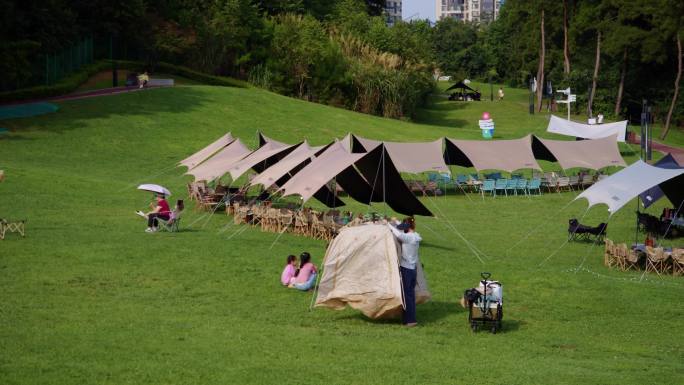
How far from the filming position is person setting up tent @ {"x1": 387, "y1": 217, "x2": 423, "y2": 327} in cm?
1518

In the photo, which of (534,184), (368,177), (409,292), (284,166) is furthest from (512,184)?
(409,292)

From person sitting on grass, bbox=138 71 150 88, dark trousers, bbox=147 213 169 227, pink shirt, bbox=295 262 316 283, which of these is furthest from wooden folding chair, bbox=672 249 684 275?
person sitting on grass, bbox=138 71 150 88

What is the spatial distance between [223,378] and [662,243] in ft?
58.0

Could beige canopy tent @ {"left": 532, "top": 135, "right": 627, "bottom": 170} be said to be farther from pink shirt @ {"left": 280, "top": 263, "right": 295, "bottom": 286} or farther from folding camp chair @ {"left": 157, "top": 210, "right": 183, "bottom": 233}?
pink shirt @ {"left": 280, "top": 263, "right": 295, "bottom": 286}

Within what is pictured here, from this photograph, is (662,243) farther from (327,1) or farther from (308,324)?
(327,1)

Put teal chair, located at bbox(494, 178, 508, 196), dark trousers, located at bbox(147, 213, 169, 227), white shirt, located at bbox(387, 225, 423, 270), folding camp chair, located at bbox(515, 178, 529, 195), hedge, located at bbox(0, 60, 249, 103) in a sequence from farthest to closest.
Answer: hedge, located at bbox(0, 60, 249, 103)
folding camp chair, located at bbox(515, 178, 529, 195)
teal chair, located at bbox(494, 178, 508, 196)
dark trousers, located at bbox(147, 213, 169, 227)
white shirt, located at bbox(387, 225, 423, 270)

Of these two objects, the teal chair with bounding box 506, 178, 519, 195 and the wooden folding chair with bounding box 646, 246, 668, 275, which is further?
the teal chair with bounding box 506, 178, 519, 195

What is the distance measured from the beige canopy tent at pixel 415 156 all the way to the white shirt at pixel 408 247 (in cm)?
1769

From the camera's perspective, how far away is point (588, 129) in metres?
45.3

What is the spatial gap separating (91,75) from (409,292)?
44128 millimetres

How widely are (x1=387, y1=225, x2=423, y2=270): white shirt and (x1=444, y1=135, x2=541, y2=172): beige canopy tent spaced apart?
802 inches

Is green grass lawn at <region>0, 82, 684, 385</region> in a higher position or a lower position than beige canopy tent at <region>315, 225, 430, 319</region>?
lower

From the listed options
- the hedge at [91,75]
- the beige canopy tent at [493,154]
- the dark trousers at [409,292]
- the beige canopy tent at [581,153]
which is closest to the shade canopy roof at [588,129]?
the beige canopy tent at [581,153]

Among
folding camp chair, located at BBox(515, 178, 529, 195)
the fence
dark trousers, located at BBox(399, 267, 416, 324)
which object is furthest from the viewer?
the fence
